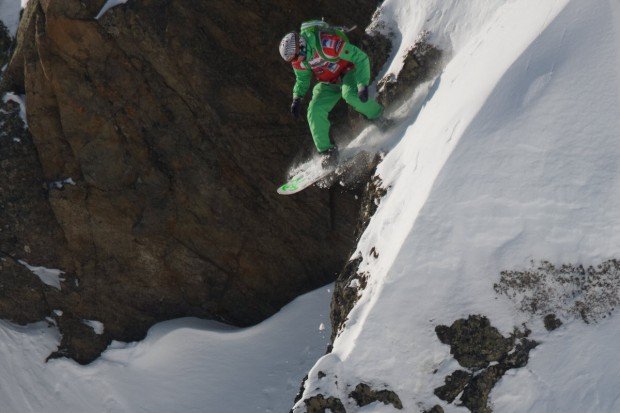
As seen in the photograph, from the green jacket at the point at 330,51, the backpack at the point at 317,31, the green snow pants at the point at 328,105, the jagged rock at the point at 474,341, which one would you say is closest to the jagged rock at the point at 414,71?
the green snow pants at the point at 328,105

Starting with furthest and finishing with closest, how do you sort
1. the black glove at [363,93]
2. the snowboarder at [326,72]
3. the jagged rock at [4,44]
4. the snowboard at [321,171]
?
the jagged rock at [4,44], the snowboard at [321,171], the snowboarder at [326,72], the black glove at [363,93]

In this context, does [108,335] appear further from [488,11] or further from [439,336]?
[488,11]

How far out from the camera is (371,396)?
23.1ft

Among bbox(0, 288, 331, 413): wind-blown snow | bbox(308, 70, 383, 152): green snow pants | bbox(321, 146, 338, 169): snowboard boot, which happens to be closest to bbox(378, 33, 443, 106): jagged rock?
bbox(308, 70, 383, 152): green snow pants

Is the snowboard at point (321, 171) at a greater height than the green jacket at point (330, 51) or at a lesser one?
lesser

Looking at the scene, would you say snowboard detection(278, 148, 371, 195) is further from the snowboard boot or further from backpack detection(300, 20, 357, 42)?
backpack detection(300, 20, 357, 42)

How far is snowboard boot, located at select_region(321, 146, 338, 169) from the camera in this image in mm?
9463

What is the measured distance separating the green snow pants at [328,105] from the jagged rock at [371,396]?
10.9 ft

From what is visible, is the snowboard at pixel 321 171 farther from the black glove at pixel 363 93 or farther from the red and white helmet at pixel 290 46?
the red and white helmet at pixel 290 46

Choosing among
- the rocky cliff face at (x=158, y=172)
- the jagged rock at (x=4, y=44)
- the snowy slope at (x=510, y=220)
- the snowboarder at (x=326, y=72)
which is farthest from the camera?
the jagged rock at (x=4, y=44)

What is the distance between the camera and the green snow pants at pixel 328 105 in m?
9.02

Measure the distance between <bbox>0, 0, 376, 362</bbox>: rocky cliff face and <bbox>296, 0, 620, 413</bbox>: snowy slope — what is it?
2.87 metres

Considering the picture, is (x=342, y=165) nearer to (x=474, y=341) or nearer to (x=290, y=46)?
(x=290, y=46)

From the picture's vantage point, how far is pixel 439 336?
274 inches
